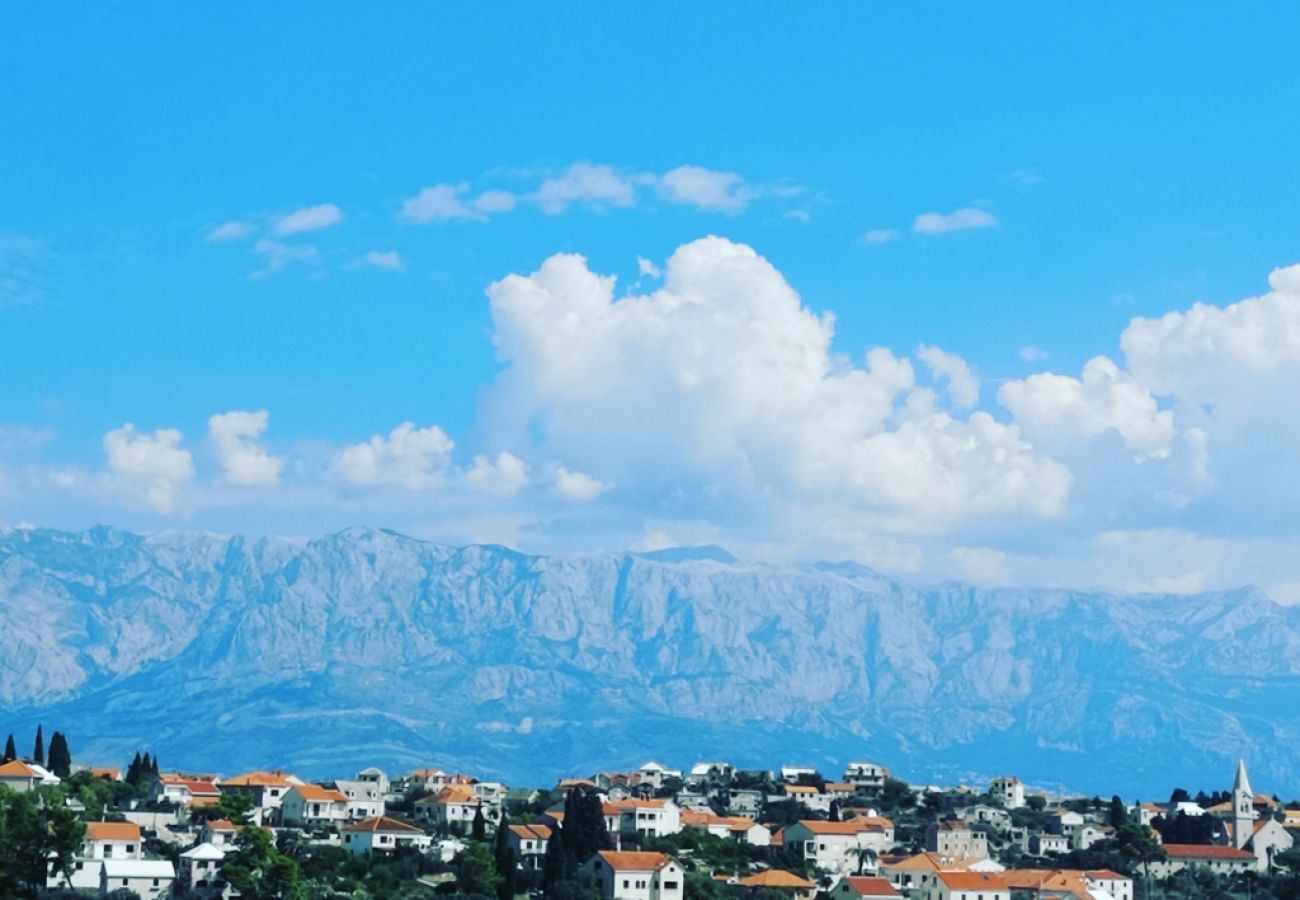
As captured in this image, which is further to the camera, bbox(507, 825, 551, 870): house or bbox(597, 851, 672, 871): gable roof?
bbox(507, 825, 551, 870): house

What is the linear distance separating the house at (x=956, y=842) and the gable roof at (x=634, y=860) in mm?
31345

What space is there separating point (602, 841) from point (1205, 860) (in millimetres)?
47223

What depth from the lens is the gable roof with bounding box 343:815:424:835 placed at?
123188 millimetres

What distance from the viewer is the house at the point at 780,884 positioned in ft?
383

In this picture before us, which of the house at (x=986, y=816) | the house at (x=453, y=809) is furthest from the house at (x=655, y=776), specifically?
the house at (x=453, y=809)

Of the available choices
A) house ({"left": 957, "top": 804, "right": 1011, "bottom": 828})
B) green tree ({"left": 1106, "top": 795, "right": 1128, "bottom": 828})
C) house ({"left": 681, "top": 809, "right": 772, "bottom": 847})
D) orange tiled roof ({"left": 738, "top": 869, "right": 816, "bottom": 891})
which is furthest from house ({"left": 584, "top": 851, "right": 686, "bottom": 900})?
green tree ({"left": 1106, "top": 795, "right": 1128, "bottom": 828})

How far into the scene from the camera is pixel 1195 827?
150625 mm

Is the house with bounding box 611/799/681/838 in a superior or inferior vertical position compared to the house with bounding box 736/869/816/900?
superior

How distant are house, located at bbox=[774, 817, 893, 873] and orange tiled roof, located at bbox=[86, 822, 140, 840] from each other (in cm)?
4556

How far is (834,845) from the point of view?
134 metres

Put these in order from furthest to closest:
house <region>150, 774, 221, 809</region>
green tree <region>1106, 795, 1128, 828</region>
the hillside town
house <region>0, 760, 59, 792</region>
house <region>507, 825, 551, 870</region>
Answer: green tree <region>1106, 795, 1128, 828</region> < house <region>150, 774, 221, 809</region> < house <region>0, 760, 59, 792</region> < house <region>507, 825, 551, 870</region> < the hillside town

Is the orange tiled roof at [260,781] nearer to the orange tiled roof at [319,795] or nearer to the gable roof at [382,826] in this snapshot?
the orange tiled roof at [319,795]

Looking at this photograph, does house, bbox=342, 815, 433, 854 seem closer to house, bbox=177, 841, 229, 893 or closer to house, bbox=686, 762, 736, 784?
house, bbox=177, 841, 229, 893

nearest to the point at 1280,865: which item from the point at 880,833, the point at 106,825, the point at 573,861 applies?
the point at 880,833
